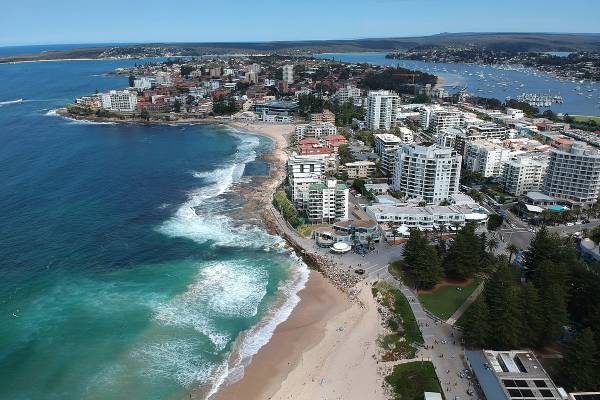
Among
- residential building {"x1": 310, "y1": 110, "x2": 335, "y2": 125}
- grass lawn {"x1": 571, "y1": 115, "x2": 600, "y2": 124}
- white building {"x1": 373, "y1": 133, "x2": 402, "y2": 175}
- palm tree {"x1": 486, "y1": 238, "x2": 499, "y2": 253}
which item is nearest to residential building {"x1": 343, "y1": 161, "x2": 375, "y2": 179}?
white building {"x1": 373, "y1": 133, "x2": 402, "y2": 175}

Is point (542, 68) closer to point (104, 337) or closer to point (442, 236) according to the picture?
point (442, 236)

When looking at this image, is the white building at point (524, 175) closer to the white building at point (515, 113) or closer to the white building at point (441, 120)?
the white building at point (441, 120)

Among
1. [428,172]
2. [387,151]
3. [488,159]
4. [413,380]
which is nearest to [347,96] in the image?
[387,151]

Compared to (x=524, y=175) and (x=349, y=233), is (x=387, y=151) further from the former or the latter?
(x=349, y=233)

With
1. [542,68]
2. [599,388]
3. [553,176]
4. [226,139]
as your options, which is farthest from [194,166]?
[542,68]

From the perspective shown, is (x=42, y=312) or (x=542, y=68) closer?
(x=42, y=312)

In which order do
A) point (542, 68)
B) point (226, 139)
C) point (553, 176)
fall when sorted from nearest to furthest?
point (553, 176)
point (226, 139)
point (542, 68)
